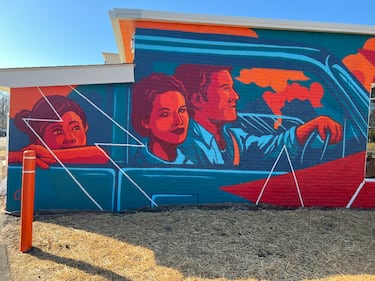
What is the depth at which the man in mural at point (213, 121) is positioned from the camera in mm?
7066

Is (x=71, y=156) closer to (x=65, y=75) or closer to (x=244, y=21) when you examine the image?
(x=65, y=75)

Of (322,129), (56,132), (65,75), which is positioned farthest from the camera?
(322,129)

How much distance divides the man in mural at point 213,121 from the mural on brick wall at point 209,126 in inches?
0.8

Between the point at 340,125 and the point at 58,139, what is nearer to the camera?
the point at 58,139

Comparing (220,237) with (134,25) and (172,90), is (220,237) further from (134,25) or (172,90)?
(134,25)

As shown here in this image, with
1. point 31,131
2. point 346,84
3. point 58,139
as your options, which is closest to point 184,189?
point 58,139

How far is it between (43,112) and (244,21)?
4.26 m

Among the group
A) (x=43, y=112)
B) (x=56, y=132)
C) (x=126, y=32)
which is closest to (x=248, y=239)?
(x=56, y=132)

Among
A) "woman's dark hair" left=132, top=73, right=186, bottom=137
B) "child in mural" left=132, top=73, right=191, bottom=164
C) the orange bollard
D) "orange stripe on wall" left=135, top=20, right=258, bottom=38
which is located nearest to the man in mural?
"child in mural" left=132, top=73, right=191, bottom=164

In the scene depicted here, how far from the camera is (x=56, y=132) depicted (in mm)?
6770

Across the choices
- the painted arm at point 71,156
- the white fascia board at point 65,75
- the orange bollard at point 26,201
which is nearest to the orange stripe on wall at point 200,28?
the white fascia board at point 65,75

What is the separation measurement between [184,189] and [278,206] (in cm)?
198

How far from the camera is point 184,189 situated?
7.10 meters

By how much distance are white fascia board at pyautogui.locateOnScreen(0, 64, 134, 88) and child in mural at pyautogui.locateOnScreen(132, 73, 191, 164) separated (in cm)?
42
